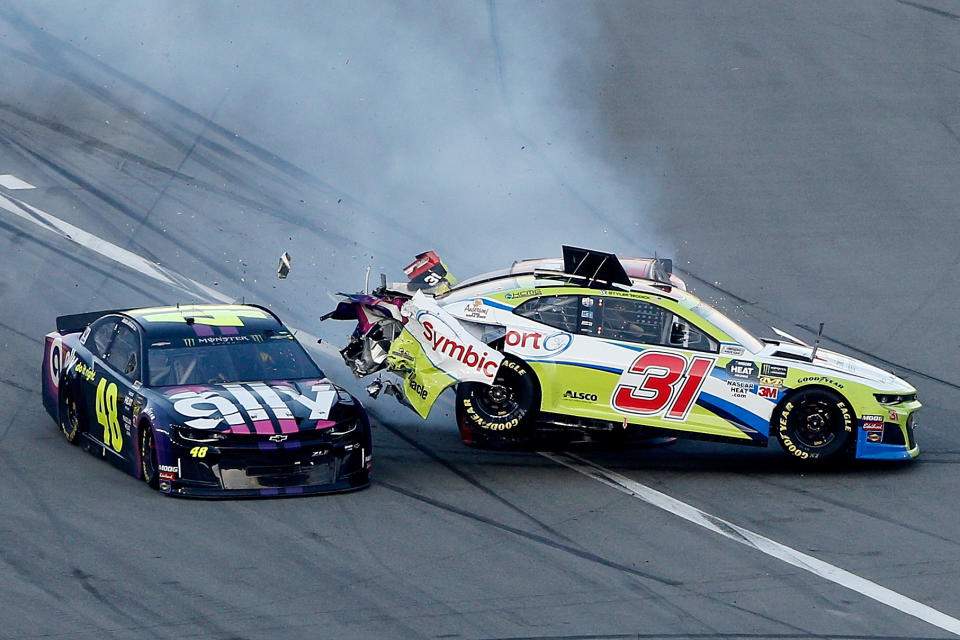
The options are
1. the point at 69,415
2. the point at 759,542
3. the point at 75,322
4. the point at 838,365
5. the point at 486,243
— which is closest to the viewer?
the point at 759,542

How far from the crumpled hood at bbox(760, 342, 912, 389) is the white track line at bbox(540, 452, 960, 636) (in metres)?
1.62

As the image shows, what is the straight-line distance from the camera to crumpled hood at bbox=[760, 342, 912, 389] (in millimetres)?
11383

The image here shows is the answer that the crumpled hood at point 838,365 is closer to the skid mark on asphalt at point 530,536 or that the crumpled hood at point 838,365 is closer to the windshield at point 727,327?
the windshield at point 727,327

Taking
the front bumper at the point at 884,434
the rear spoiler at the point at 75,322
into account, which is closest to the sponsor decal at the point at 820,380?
the front bumper at the point at 884,434

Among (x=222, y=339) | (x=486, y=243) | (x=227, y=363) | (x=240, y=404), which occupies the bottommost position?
(x=240, y=404)

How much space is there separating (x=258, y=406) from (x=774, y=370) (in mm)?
4105

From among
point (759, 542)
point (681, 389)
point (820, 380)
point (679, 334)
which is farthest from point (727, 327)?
point (759, 542)

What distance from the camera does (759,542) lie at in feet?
31.5

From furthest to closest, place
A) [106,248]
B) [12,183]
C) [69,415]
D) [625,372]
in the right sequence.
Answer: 1. [12,183]
2. [106,248]
3. [69,415]
4. [625,372]

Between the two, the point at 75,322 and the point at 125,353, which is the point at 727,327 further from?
the point at 75,322

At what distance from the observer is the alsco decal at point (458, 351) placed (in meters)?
11.3

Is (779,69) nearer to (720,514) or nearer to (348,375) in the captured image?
(348,375)

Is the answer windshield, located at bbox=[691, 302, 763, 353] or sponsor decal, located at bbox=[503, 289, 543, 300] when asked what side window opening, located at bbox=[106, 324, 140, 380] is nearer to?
sponsor decal, located at bbox=[503, 289, 543, 300]

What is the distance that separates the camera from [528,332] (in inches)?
457
